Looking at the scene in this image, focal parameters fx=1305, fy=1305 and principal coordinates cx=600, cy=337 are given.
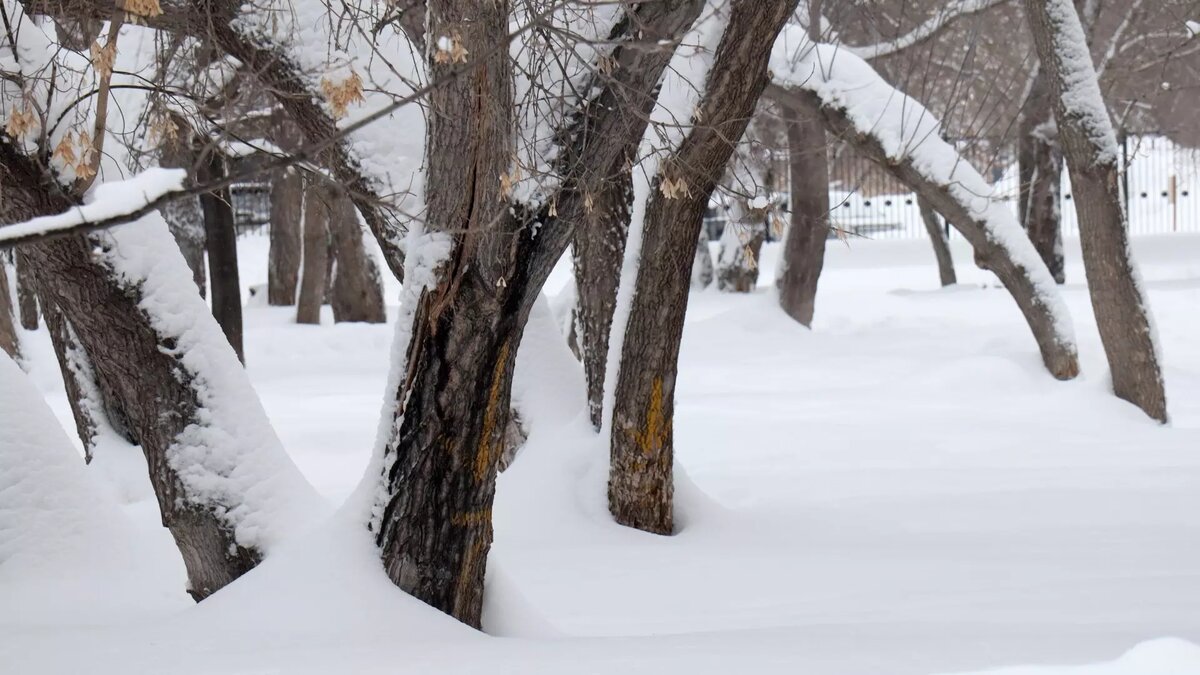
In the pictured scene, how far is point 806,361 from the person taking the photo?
12.7 meters

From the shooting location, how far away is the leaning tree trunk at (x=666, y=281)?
5.12 m

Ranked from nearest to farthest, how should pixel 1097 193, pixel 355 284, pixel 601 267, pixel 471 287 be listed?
1. pixel 471 287
2. pixel 601 267
3. pixel 1097 193
4. pixel 355 284

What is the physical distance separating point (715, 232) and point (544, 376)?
72.7 feet

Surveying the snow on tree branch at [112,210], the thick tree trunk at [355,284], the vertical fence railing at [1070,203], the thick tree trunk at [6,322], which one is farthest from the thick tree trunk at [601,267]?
the vertical fence railing at [1070,203]

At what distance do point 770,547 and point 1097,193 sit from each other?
4375 mm

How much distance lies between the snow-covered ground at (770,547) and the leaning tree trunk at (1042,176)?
4.58m

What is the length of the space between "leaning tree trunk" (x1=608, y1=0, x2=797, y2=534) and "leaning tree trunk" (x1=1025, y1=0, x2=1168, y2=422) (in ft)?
13.7

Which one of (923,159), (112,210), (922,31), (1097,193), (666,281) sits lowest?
(666,281)

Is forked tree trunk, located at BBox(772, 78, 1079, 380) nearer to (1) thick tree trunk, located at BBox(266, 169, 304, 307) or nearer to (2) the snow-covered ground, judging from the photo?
(2) the snow-covered ground

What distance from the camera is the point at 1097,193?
886 centimetres

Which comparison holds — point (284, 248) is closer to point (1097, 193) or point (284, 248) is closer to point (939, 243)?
point (939, 243)

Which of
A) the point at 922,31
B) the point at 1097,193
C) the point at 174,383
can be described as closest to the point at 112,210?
the point at 174,383

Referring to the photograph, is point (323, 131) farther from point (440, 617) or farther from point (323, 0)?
point (440, 617)

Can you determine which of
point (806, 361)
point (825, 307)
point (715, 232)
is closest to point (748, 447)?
point (806, 361)
